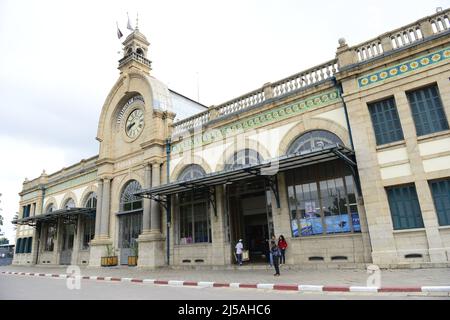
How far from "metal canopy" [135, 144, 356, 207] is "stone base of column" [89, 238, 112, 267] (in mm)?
6553

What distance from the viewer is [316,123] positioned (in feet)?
47.2

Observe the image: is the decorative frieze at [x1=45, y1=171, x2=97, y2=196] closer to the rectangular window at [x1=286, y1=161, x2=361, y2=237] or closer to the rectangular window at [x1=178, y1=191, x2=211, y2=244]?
the rectangular window at [x1=178, y1=191, x2=211, y2=244]

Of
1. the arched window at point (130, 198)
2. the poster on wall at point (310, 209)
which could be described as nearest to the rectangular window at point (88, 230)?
the arched window at point (130, 198)

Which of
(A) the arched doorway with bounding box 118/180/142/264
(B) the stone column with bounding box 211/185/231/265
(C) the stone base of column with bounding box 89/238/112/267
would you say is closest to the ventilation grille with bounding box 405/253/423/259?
(B) the stone column with bounding box 211/185/231/265

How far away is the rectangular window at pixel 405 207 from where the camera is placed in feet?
37.5

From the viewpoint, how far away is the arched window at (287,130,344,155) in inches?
551

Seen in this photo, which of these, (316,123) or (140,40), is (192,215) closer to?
(316,123)

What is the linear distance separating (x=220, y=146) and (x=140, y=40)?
13.0 meters

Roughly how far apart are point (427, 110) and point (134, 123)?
17751 mm

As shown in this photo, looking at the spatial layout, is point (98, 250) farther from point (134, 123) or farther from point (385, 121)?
point (385, 121)

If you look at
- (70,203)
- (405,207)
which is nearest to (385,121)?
(405,207)

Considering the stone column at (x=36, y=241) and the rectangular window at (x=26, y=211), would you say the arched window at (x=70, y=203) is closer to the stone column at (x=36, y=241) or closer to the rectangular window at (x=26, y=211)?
the stone column at (x=36, y=241)

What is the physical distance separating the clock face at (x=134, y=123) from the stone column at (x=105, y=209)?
3.73m

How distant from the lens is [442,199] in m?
11.1
